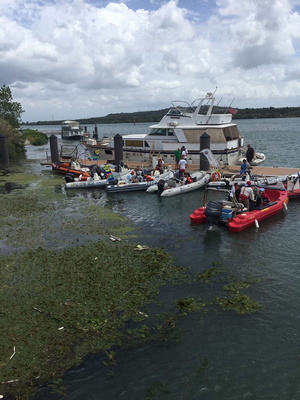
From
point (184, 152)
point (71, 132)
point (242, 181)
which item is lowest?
point (242, 181)

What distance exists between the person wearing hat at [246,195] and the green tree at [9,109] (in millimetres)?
40318

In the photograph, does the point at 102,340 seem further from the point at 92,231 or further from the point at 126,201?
the point at 126,201

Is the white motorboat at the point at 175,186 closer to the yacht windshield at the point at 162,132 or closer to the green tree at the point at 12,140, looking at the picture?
the yacht windshield at the point at 162,132

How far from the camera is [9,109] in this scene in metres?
46.8

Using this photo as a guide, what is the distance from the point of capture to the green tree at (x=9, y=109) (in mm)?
46300

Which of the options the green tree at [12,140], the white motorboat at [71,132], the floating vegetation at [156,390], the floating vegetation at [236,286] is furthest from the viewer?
the white motorboat at [71,132]

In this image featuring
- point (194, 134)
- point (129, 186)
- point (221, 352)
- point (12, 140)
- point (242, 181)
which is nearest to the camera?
point (221, 352)

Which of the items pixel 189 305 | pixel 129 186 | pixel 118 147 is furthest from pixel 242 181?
pixel 189 305


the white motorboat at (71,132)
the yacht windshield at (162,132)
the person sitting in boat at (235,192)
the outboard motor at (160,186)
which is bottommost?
the outboard motor at (160,186)

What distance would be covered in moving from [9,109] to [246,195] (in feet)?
138

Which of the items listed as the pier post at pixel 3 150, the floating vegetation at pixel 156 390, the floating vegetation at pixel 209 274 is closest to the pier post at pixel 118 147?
the pier post at pixel 3 150

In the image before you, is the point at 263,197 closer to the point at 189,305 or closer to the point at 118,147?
the point at 189,305

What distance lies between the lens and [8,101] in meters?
46.9

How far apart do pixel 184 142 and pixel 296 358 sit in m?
21.0
